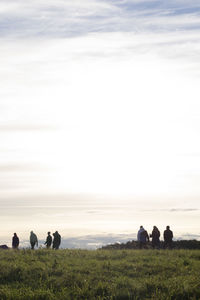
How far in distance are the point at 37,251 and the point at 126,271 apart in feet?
30.5

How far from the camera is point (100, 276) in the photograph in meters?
22.4

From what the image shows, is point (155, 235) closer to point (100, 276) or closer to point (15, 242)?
point (15, 242)

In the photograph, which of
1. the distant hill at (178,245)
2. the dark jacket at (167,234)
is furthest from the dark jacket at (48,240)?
the dark jacket at (167,234)

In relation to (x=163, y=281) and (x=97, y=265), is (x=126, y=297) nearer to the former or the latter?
(x=163, y=281)

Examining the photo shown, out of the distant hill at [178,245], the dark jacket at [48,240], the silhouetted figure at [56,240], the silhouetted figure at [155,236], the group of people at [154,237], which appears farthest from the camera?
the distant hill at [178,245]

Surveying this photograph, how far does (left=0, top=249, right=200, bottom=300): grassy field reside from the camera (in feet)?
64.5

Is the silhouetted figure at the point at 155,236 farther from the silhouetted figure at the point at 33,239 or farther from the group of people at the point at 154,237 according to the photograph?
the silhouetted figure at the point at 33,239

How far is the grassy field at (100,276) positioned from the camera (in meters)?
19.7

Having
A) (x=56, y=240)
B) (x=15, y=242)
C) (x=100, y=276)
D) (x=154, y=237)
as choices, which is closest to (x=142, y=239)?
(x=154, y=237)

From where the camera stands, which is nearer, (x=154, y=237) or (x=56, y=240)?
(x=154, y=237)

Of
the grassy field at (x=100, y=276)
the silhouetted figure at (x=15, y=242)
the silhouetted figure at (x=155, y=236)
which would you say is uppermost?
the silhouetted figure at (x=155, y=236)

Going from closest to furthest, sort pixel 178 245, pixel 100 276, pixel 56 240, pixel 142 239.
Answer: pixel 100 276
pixel 142 239
pixel 56 240
pixel 178 245

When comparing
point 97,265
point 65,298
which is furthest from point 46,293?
point 97,265

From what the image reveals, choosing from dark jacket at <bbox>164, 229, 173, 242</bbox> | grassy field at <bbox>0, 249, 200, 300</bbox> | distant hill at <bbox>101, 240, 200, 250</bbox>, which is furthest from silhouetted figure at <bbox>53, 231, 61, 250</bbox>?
dark jacket at <bbox>164, 229, 173, 242</bbox>
